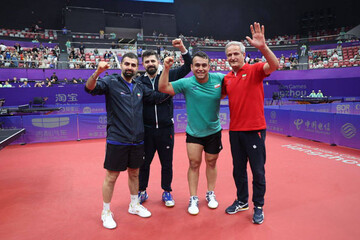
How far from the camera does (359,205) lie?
3531 millimetres

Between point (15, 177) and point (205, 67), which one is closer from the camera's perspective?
point (205, 67)

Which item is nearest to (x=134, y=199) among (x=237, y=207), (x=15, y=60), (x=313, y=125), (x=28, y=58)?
(x=237, y=207)

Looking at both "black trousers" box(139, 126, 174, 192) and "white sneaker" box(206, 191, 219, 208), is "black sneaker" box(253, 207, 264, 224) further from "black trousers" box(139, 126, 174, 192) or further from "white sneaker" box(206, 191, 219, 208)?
"black trousers" box(139, 126, 174, 192)

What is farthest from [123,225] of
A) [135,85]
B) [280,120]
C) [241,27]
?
[241,27]

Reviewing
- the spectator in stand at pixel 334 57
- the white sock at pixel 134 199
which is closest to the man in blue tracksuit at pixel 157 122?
the white sock at pixel 134 199

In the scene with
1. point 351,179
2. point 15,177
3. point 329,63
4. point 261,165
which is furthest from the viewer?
point 329,63

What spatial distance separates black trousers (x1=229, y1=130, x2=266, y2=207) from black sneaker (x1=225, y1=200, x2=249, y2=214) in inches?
12.6

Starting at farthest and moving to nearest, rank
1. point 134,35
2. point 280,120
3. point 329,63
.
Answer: point 134,35 < point 329,63 < point 280,120

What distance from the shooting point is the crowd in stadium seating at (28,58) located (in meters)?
18.0

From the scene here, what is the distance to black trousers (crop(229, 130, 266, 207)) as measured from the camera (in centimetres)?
302

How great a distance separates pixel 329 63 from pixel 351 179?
2086 cm

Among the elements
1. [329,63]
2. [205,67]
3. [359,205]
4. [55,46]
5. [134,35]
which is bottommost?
[359,205]

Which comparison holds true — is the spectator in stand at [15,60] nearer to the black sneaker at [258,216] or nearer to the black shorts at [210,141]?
the black shorts at [210,141]

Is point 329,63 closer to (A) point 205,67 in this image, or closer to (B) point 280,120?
(B) point 280,120
